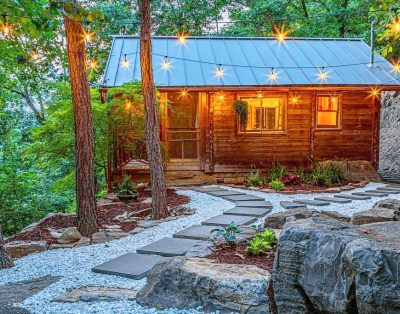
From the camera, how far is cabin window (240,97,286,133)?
436 inches

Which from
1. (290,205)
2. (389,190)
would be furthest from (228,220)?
(389,190)

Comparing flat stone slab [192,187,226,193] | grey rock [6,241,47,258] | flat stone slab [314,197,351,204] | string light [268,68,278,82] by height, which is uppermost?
string light [268,68,278,82]

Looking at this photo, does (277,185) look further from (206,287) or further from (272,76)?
(206,287)

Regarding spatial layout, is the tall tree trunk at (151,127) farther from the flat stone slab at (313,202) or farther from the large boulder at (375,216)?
the large boulder at (375,216)

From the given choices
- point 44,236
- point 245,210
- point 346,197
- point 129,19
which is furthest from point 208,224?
point 129,19

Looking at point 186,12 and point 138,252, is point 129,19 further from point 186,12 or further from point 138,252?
point 138,252

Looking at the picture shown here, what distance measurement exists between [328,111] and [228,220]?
23.1 feet

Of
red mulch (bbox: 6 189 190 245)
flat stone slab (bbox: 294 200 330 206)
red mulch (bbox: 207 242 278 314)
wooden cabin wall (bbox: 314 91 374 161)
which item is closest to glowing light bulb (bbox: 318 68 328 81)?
wooden cabin wall (bbox: 314 91 374 161)

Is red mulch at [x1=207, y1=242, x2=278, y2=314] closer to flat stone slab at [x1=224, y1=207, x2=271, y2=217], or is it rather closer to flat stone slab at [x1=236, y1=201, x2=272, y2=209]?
flat stone slab at [x1=224, y1=207, x2=271, y2=217]

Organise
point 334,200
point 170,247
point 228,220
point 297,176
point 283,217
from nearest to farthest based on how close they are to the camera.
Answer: point 170,247
point 283,217
point 228,220
point 334,200
point 297,176

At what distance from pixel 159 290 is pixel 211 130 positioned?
7978 mm

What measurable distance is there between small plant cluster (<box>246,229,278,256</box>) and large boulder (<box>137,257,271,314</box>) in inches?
22.3

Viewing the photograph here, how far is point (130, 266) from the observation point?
380 cm

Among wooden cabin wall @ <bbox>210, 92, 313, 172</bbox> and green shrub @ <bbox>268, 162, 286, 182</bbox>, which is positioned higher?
wooden cabin wall @ <bbox>210, 92, 313, 172</bbox>
